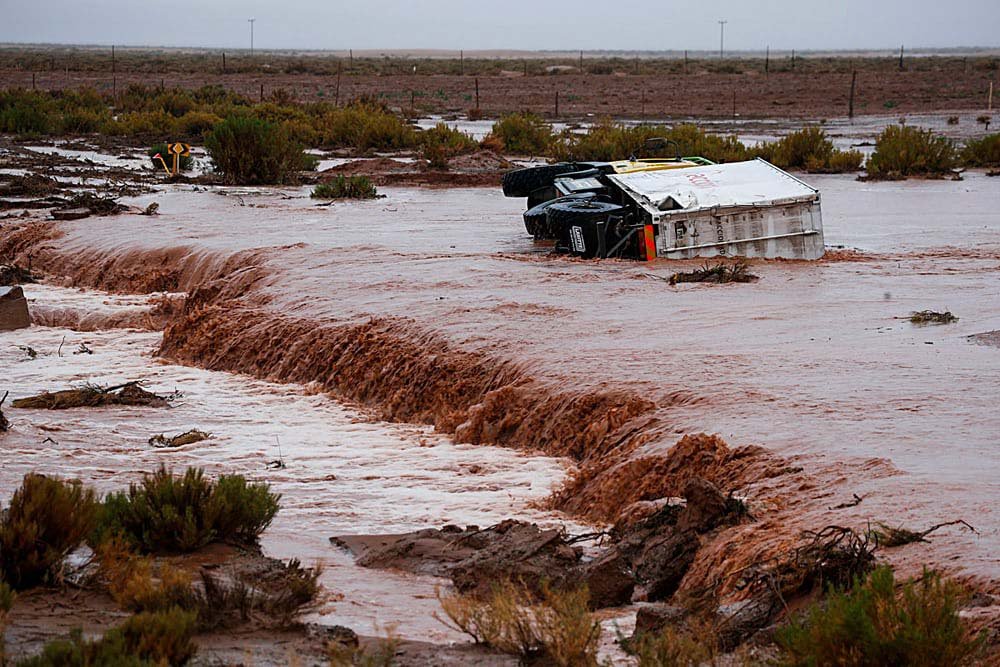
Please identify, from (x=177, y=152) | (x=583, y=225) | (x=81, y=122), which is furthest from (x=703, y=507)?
(x=81, y=122)

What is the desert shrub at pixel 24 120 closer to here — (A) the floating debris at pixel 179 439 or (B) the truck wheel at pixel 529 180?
(B) the truck wheel at pixel 529 180

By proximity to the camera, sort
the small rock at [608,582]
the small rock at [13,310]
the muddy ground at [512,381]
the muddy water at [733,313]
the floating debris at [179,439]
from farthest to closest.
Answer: the small rock at [13,310] → the floating debris at [179,439] → the muddy water at [733,313] → the muddy ground at [512,381] → the small rock at [608,582]

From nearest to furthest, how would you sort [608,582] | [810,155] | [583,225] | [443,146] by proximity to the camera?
[608,582] < [583,225] < [443,146] < [810,155]

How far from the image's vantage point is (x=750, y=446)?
327 inches

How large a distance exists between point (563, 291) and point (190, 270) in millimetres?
5517

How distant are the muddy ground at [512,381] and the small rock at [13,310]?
42 cm

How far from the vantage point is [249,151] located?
26.7 meters

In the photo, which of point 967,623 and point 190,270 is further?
point 190,270

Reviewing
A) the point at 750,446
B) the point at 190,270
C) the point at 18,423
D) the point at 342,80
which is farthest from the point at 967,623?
the point at 342,80

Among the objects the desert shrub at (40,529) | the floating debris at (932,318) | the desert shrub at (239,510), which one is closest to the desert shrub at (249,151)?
the floating debris at (932,318)

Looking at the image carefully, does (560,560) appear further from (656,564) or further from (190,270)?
(190,270)

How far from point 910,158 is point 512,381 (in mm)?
21228

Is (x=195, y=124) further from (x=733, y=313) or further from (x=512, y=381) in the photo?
(x=512, y=381)

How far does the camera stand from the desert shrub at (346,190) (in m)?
24.4
